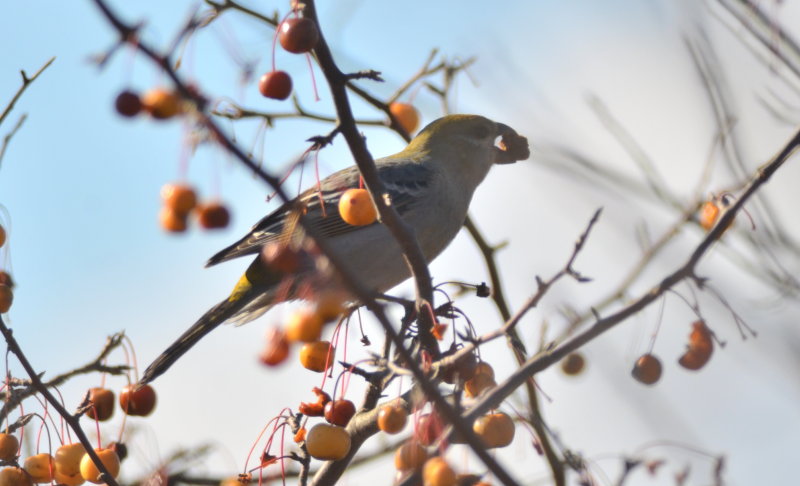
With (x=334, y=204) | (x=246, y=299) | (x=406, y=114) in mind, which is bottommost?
(x=246, y=299)

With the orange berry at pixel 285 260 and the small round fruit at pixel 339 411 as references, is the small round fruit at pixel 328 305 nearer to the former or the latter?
the small round fruit at pixel 339 411

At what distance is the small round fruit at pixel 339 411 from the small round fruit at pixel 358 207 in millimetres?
673

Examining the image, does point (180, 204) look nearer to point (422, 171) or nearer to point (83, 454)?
point (83, 454)

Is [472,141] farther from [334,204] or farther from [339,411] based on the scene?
[339,411]

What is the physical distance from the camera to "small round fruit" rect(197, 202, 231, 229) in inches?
93.9

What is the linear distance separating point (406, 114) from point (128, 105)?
9.26ft

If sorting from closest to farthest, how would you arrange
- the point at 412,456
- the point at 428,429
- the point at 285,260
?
1. the point at 285,260
2. the point at 412,456
3. the point at 428,429

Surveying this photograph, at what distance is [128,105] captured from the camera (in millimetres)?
2369

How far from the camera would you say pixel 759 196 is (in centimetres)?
355

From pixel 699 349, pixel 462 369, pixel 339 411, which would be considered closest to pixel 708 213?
pixel 699 349

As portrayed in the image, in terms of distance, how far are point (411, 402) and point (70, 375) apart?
1652 millimetres

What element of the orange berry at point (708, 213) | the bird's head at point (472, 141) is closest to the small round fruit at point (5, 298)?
the orange berry at point (708, 213)

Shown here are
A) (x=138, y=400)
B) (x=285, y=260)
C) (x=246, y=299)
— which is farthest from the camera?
(x=246, y=299)

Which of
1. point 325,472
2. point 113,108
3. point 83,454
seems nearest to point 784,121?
point 325,472
